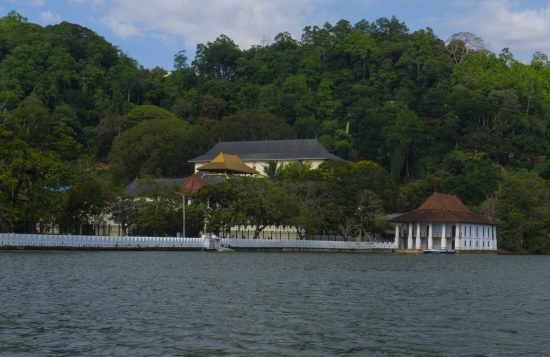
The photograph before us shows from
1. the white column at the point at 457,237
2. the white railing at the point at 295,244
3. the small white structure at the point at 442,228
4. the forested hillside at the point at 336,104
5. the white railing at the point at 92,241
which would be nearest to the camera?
the white railing at the point at 92,241

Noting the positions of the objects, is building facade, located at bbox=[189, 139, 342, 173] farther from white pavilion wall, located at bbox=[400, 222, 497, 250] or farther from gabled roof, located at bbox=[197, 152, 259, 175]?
white pavilion wall, located at bbox=[400, 222, 497, 250]

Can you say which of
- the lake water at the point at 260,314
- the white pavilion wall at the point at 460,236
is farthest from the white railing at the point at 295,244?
the lake water at the point at 260,314

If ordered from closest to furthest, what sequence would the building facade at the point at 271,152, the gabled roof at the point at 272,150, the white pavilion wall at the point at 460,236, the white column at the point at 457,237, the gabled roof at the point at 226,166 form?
the white column at the point at 457,237
the white pavilion wall at the point at 460,236
the gabled roof at the point at 226,166
the building facade at the point at 271,152
the gabled roof at the point at 272,150

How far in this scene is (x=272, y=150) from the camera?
13050 cm

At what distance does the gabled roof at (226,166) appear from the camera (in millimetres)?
116562

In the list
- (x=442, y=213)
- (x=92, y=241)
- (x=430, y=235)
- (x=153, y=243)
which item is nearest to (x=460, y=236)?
(x=430, y=235)

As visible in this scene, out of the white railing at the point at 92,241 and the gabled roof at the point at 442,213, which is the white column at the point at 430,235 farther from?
the white railing at the point at 92,241

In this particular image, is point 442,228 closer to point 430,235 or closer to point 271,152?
point 430,235

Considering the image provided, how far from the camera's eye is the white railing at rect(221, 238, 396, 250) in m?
78.9

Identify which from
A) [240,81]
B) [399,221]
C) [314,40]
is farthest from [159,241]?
[314,40]

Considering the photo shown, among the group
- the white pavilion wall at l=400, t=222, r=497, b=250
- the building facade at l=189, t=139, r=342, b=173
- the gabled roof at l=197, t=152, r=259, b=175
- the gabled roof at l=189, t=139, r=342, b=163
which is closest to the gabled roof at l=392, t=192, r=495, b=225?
the white pavilion wall at l=400, t=222, r=497, b=250

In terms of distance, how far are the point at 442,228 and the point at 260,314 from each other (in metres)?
73.8

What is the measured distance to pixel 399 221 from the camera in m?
96.0

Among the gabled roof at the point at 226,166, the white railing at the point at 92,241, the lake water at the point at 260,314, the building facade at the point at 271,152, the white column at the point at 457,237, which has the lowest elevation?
the lake water at the point at 260,314
